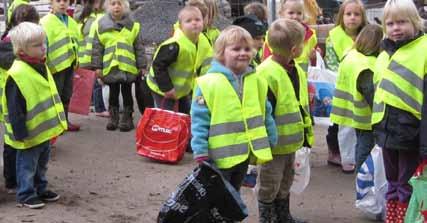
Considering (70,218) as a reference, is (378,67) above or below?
above

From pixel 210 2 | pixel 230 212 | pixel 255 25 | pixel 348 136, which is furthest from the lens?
pixel 210 2

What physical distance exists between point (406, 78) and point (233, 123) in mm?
1167

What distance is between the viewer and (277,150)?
5.60 m

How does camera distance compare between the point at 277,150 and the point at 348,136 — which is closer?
the point at 277,150

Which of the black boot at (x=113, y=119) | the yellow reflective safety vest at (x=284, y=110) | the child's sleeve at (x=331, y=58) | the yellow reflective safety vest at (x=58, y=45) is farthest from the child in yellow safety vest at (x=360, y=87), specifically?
the black boot at (x=113, y=119)

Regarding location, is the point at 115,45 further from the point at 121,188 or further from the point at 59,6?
the point at 121,188

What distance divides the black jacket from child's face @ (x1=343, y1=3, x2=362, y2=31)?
85.3 inches

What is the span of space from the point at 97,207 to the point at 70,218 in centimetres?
37

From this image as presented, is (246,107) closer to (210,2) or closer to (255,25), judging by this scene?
(255,25)

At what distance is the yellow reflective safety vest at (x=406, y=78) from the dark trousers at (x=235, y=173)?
996mm

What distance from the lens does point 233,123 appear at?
16.6 feet

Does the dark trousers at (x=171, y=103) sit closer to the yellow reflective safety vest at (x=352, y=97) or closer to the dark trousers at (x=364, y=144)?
the yellow reflective safety vest at (x=352, y=97)

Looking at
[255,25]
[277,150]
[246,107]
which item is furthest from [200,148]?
[255,25]

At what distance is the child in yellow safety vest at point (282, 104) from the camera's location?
5530mm
